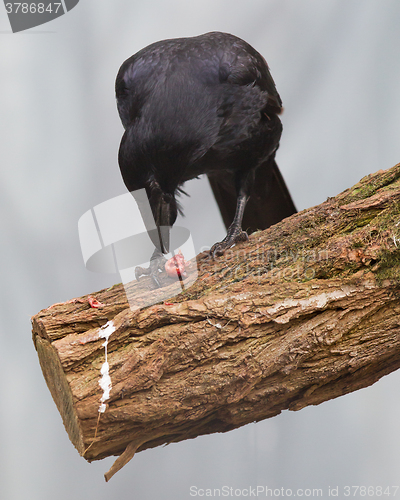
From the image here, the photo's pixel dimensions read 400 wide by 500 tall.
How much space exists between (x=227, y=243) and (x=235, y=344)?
2.44 ft

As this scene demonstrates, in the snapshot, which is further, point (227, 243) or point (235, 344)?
point (227, 243)

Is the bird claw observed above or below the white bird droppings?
above

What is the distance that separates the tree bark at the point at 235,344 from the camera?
4.12 ft

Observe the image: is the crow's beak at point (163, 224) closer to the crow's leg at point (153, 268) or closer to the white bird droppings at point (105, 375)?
the crow's leg at point (153, 268)

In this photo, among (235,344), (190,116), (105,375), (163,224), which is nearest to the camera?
(105,375)

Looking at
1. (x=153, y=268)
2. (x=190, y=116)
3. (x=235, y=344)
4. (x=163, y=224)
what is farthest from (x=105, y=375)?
(x=190, y=116)

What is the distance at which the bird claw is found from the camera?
1904 millimetres

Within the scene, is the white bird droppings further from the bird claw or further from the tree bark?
the bird claw

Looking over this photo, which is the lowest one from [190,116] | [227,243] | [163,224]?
[227,243]

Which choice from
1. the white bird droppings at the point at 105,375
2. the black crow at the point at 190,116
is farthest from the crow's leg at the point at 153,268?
the white bird droppings at the point at 105,375

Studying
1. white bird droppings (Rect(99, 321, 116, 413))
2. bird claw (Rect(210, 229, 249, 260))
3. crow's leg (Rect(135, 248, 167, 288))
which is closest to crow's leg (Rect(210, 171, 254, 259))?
bird claw (Rect(210, 229, 249, 260))

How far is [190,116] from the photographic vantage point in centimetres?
183

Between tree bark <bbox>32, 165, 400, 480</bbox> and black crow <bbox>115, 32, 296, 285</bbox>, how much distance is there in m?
0.46

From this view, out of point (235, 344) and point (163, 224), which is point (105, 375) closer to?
point (235, 344)
